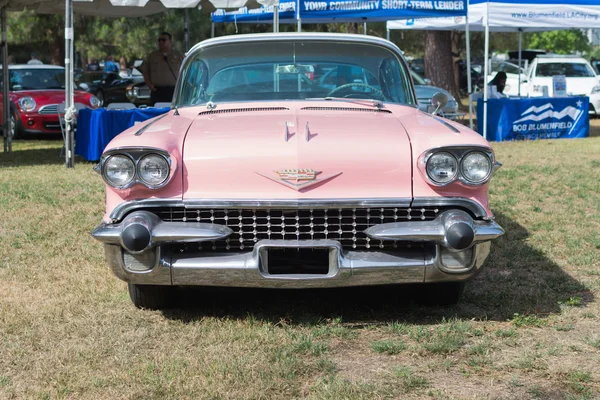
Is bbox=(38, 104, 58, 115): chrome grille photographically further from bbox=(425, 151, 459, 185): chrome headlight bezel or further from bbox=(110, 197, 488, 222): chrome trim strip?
bbox=(425, 151, 459, 185): chrome headlight bezel

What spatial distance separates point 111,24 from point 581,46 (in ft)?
Answer: 105

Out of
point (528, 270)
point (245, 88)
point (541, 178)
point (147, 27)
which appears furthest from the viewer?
point (147, 27)

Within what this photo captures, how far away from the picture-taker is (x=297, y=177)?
13.8 ft

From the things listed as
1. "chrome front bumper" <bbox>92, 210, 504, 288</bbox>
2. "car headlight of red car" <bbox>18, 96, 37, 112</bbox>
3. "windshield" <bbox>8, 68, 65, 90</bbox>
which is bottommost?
"chrome front bumper" <bbox>92, 210, 504, 288</bbox>

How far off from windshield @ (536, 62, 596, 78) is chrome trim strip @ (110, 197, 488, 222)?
18437 millimetres

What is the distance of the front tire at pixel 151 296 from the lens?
4.72m

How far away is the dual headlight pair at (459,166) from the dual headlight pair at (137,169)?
1.32m

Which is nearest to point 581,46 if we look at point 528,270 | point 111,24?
point 111,24

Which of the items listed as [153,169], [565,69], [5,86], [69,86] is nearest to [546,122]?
[565,69]

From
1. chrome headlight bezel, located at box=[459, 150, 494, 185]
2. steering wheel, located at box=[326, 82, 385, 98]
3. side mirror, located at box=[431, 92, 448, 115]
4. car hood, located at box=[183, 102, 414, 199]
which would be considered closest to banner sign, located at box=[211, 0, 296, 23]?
side mirror, located at box=[431, 92, 448, 115]

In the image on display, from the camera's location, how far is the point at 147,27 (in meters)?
31.2

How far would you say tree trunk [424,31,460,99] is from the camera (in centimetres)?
2273

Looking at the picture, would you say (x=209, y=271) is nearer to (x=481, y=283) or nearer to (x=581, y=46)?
(x=481, y=283)

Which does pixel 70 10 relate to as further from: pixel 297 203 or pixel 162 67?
pixel 297 203
